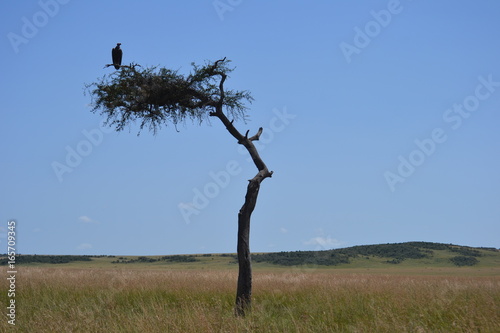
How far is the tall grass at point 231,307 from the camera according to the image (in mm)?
9586

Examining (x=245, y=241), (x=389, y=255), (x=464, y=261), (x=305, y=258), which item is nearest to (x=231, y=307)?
(x=245, y=241)

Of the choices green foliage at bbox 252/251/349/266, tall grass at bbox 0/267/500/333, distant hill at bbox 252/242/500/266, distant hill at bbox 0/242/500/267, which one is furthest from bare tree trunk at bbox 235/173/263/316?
green foliage at bbox 252/251/349/266

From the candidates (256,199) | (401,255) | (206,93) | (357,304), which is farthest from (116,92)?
(401,255)

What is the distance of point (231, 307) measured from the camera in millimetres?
14156

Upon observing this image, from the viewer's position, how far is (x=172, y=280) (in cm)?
1864

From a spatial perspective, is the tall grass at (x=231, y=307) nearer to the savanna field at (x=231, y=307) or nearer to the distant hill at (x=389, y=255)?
the savanna field at (x=231, y=307)

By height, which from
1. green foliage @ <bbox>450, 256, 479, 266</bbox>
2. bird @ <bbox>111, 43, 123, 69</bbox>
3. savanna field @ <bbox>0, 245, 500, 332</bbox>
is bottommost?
green foliage @ <bbox>450, 256, 479, 266</bbox>

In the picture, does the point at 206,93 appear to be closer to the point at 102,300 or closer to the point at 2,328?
the point at 102,300

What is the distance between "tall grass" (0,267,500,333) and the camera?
959cm

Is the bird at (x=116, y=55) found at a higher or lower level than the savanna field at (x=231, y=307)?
higher

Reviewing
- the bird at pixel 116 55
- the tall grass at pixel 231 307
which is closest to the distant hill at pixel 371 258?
the tall grass at pixel 231 307

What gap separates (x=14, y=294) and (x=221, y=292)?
6.50 meters

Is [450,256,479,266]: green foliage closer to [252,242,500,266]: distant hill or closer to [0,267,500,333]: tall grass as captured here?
[252,242,500,266]: distant hill

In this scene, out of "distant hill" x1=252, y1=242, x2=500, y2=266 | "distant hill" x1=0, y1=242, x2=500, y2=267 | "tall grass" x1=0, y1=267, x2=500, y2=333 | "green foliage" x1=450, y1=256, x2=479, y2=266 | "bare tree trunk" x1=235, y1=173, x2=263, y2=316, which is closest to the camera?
"tall grass" x1=0, y1=267, x2=500, y2=333
